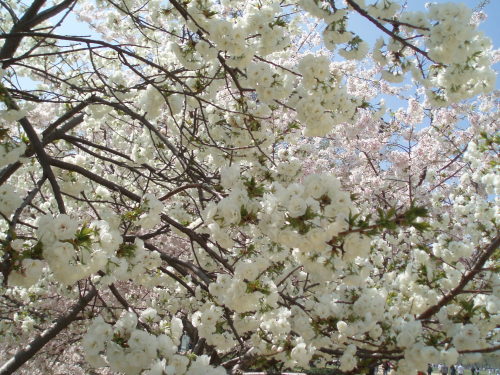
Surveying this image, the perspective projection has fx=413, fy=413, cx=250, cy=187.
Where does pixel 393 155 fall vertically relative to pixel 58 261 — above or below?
above

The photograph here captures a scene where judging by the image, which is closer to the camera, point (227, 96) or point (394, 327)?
point (394, 327)

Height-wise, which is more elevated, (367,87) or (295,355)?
(367,87)

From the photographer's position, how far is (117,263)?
238cm

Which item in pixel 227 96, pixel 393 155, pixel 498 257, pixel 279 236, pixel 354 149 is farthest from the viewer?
pixel 354 149

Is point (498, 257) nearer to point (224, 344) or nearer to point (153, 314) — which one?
→ point (224, 344)

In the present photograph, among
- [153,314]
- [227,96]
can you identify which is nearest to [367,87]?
[227,96]

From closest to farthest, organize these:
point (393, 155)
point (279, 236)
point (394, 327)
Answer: point (279, 236), point (394, 327), point (393, 155)

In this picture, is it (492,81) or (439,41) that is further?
(492,81)

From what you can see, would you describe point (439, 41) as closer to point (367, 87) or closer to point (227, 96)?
point (227, 96)

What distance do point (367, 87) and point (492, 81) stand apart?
26.1 feet

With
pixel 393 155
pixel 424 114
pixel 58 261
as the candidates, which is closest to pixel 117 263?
pixel 58 261

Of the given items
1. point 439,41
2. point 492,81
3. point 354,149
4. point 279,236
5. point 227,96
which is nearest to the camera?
point 279,236

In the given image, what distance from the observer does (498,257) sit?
156 inches

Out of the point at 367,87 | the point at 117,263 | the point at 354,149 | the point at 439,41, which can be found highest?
the point at 367,87
